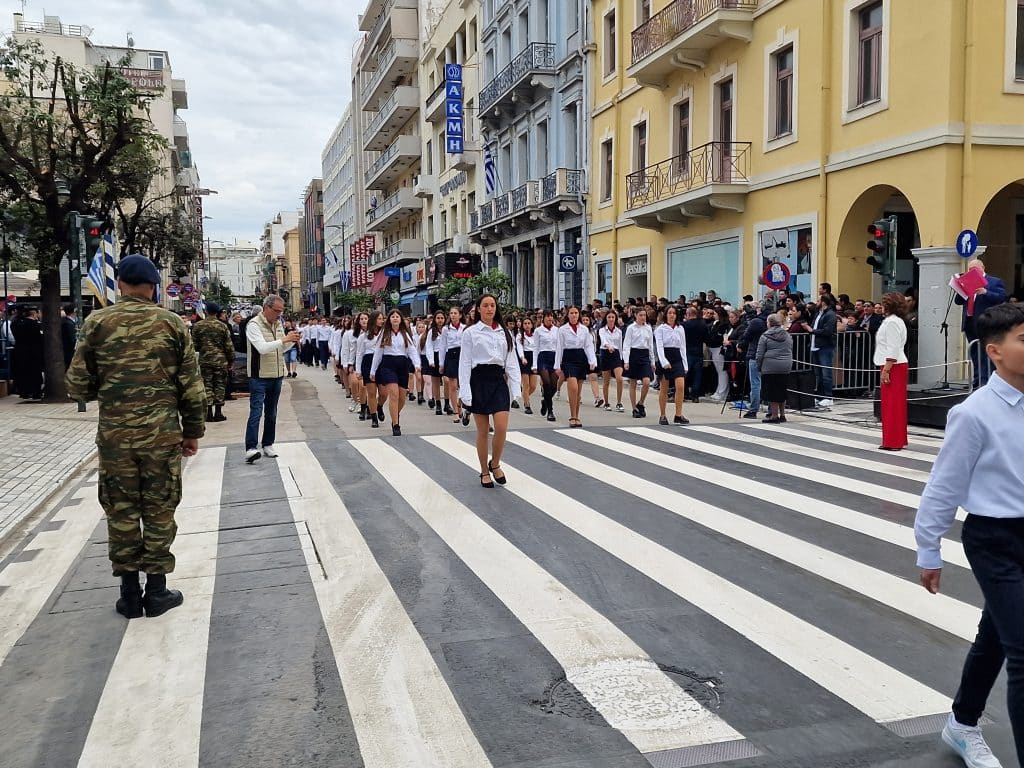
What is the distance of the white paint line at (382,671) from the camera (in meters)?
3.42

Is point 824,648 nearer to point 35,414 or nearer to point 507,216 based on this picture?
point 35,414

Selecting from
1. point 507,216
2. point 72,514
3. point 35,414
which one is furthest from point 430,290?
point 72,514

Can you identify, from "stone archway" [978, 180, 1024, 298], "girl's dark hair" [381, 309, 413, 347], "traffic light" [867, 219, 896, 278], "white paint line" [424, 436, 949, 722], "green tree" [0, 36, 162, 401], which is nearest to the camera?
"white paint line" [424, 436, 949, 722]

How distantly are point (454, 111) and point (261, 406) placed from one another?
33182mm

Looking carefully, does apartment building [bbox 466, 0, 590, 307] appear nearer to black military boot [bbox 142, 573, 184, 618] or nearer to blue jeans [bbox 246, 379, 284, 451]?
blue jeans [bbox 246, 379, 284, 451]

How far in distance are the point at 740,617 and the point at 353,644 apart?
6.58 feet

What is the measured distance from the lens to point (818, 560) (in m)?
5.92

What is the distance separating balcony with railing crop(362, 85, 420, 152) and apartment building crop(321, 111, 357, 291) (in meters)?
16.3

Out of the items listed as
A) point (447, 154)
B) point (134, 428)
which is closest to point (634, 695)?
point (134, 428)

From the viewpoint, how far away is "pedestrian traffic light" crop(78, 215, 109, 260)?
51.4 feet

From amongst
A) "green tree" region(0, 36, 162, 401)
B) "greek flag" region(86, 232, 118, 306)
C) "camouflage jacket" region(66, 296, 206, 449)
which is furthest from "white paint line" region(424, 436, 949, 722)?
"green tree" region(0, 36, 162, 401)

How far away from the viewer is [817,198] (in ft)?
60.8

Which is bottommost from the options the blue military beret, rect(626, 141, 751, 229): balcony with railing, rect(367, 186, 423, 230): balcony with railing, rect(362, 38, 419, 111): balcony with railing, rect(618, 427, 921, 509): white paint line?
rect(618, 427, 921, 509): white paint line

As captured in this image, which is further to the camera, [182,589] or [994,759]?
[182,589]
